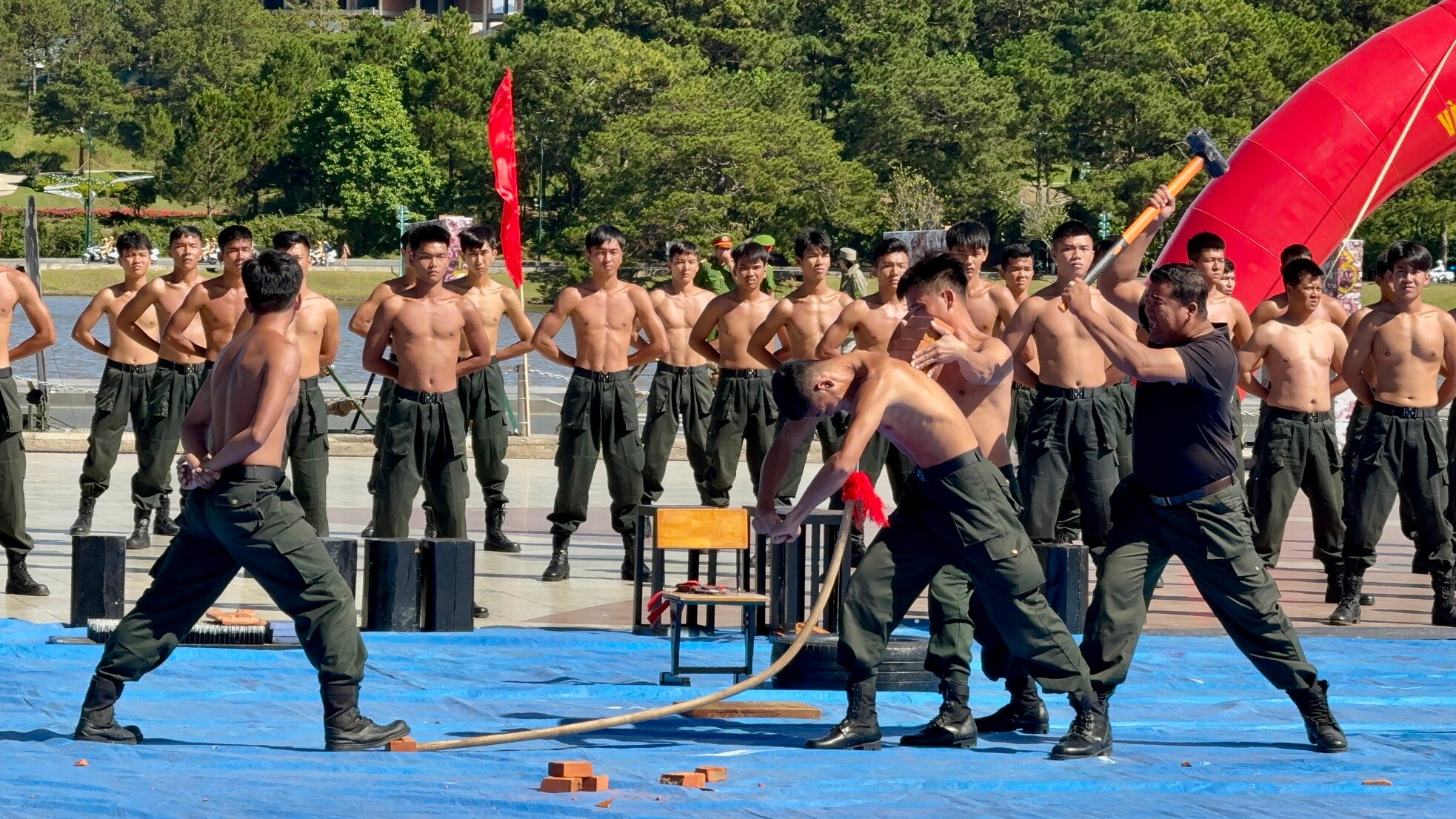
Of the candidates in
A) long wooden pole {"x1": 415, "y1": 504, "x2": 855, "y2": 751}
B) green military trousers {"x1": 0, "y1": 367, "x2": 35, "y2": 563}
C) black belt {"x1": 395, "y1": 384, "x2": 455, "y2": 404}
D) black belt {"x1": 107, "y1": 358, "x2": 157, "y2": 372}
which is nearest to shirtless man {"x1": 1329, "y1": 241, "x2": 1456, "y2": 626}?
long wooden pole {"x1": 415, "y1": 504, "x2": 855, "y2": 751}

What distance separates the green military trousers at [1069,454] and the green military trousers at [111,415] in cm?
517

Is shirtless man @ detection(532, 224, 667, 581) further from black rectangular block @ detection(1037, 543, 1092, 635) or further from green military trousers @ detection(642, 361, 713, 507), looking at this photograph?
black rectangular block @ detection(1037, 543, 1092, 635)

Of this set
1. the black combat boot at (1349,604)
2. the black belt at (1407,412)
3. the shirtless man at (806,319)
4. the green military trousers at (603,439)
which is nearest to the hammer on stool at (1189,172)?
the black belt at (1407,412)

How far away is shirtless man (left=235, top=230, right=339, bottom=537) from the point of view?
1092 centimetres

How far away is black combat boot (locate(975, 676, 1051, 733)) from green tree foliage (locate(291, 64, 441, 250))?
7446cm

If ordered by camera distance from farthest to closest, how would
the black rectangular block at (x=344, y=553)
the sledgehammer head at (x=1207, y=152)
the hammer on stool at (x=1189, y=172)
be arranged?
the sledgehammer head at (x=1207, y=152)
the black rectangular block at (x=344, y=553)
the hammer on stool at (x=1189, y=172)

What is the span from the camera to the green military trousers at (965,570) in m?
6.66

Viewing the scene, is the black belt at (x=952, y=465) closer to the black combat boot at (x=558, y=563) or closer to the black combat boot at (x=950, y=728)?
the black combat boot at (x=950, y=728)

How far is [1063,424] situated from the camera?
390 inches

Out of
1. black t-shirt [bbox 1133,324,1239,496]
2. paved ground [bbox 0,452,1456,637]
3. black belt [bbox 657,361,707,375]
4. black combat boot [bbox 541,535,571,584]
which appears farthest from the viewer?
black belt [bbox 657,361,707,375]

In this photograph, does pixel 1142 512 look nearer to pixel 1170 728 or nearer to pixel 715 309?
pixel 1170 728

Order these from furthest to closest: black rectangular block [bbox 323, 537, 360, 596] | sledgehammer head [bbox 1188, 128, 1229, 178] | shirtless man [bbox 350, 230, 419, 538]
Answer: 1. sledgehammer head [bbox 1188, 128, 1229, 178]
2. shirtless man [bbox 350, 230, 419, 538]
3. black rectangular block [bbox 323, 537, 360, 596]

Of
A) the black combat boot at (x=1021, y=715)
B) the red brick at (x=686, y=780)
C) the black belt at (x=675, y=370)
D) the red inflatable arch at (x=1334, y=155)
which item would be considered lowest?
the black combat boot at (x=1021, y=715)

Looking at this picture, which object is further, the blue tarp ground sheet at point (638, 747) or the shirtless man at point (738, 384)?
the shirtless man at point (738, 384)
